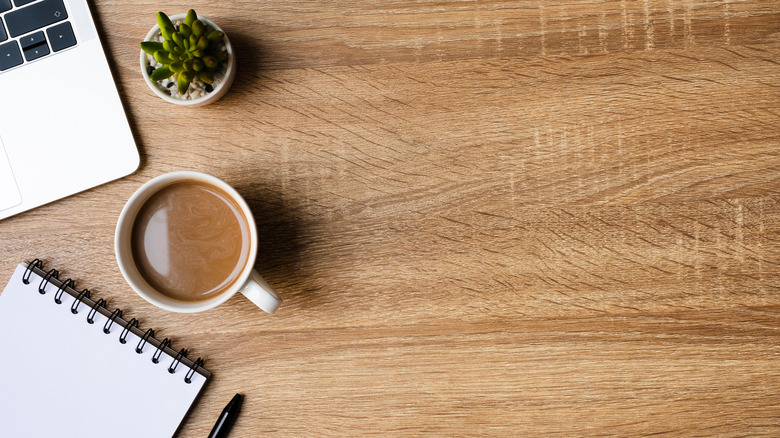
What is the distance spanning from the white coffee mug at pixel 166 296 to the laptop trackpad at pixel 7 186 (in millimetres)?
182

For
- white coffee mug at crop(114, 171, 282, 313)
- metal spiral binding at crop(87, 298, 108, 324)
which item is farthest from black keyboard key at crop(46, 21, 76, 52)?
metal spiral binding at crop(87, 298, 108, 324)

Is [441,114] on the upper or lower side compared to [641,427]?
upper

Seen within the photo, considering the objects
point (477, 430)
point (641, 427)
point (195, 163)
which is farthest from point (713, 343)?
point (195, 163)

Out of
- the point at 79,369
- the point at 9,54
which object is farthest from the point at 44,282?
the point at 9,54

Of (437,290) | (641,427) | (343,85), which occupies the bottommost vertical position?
(641,427)

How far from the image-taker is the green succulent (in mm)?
631

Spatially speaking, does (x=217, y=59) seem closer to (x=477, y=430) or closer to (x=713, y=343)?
(x=477, y=430)

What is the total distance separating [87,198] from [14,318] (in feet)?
0.61

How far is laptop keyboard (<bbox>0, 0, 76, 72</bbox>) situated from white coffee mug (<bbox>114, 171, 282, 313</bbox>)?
236mm

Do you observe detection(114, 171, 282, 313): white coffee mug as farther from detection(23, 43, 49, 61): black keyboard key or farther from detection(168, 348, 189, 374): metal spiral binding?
detection(23, 43, 49, 61): black keyboard key

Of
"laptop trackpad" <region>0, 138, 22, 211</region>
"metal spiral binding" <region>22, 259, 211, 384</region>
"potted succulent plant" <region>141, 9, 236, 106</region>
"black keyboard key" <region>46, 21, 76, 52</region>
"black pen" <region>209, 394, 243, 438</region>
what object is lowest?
"black pen" <region>209, 394, 243, 438</region>

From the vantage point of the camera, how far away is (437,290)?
71 centimetres

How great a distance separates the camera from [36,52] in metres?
0.70

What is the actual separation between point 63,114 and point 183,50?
0.20m
